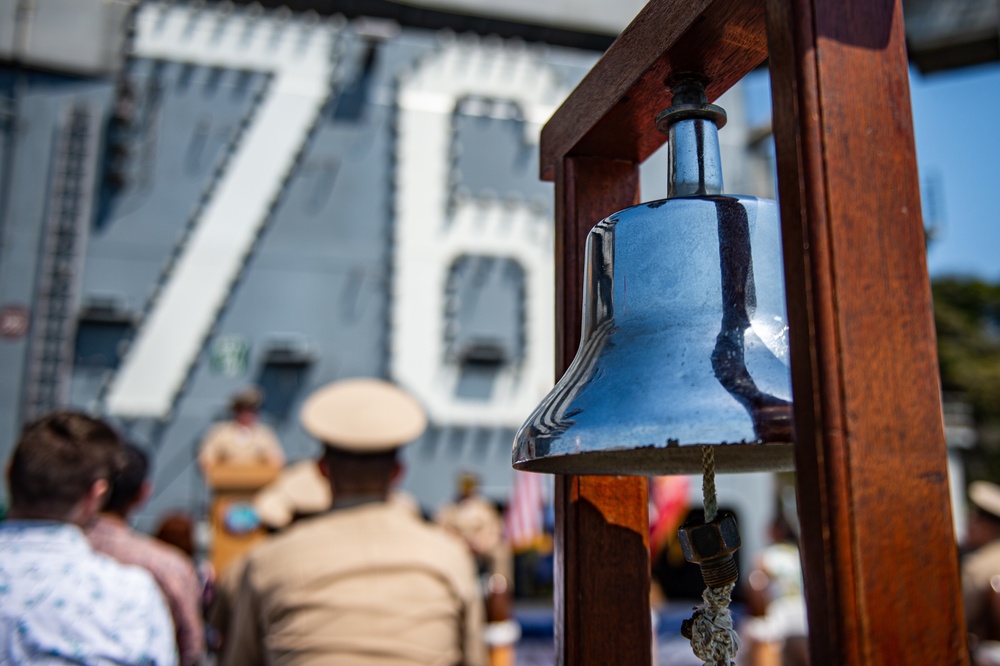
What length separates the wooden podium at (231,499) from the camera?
4.93 metres

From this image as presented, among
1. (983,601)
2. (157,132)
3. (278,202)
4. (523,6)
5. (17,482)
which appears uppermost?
(523,6)

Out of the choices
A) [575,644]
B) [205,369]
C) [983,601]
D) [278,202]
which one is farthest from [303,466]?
[278,202]

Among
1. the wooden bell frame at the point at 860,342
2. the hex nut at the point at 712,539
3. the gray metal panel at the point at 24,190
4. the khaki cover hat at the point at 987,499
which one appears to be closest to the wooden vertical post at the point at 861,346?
the wooden bell frame at the point at 860,342

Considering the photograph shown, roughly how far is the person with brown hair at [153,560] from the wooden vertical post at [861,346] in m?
2.18

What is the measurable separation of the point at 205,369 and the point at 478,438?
3.17 meters

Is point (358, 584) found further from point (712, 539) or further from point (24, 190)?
point (24, 190)

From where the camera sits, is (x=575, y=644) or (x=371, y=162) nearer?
(x=575, y=644)

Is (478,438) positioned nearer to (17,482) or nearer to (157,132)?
(157,132)

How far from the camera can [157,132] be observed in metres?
9.93

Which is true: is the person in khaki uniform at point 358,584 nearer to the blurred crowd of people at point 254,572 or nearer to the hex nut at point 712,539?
the blurred crowd of people at point 254,572

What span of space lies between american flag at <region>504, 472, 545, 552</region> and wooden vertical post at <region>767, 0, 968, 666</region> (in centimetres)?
672

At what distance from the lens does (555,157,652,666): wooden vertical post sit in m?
1.07

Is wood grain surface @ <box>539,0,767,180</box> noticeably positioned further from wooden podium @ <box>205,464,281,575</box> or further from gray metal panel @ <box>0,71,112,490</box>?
gray metal panel @ <box>0,71,112,490</box>

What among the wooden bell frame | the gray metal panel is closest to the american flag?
the gray metal panel
